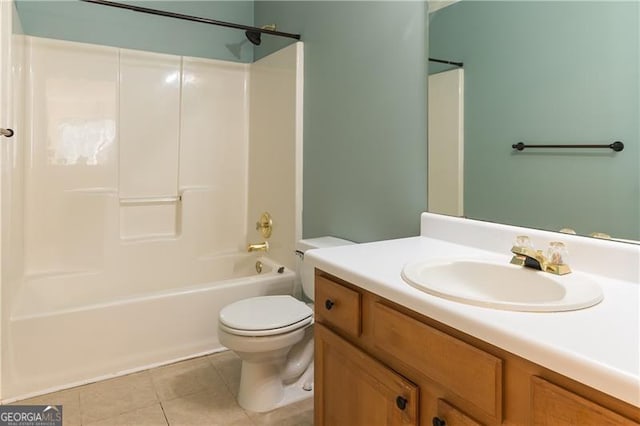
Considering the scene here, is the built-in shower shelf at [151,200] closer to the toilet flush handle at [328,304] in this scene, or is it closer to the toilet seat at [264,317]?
the toilet seat at [264,317]

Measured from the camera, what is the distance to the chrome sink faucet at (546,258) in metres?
1.12

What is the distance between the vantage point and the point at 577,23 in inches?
48.5

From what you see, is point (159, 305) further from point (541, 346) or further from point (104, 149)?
point (541, 346)

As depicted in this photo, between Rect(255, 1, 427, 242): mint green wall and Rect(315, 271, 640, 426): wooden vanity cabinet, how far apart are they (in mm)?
704

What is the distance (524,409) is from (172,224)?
8.90ft

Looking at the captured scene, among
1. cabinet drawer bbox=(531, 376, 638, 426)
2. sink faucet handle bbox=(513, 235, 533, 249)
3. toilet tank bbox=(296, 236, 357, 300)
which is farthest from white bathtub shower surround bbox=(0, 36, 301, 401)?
cabinet drawer bbox=(531, 376, 638, 426)

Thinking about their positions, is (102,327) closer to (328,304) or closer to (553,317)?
(328,304)

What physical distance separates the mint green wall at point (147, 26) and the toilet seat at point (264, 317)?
2039mm

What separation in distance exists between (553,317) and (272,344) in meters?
1.22

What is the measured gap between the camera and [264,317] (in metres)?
1.84

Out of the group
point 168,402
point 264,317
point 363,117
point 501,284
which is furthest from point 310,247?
point 501,284

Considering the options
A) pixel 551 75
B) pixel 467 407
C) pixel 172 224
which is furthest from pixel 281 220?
pixel 467 407

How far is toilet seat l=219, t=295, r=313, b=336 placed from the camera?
1.74 m

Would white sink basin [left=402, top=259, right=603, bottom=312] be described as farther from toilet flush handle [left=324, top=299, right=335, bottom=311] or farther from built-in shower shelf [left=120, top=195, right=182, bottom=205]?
built-in shower shelf [left=120, top=195, right=182, bottom=205]
